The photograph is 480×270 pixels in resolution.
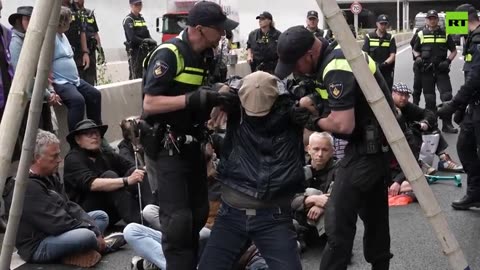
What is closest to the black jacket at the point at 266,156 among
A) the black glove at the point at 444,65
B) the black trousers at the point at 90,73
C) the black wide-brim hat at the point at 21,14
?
the black wide-brim hat at the point at 21,14

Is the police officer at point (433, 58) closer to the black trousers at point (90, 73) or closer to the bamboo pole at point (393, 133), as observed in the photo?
the black trousers at point (90, 73)

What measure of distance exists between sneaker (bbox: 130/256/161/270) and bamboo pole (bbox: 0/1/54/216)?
104 inches

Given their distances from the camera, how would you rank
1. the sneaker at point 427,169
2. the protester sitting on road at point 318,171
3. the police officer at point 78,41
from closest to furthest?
the protester sitting on road at point 318,171 → the sneaker at point 427,169 → the police officer at point 78,41

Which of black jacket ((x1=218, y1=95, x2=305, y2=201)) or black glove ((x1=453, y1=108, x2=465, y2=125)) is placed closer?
black jacket ((x1=218, y1=95, x2=305, y2=201))

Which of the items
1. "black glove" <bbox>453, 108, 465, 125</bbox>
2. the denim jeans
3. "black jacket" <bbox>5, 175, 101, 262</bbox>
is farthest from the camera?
"black glove" <bbox>453, 108, 465, 125</bbox>

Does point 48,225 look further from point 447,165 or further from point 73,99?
point 447,165

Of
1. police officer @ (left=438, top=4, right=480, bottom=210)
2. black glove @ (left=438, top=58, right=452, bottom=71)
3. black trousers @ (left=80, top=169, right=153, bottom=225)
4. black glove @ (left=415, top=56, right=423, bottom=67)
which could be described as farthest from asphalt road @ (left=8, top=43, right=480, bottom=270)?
black glove @ (left=415, top=56, right=423, bottom=67)

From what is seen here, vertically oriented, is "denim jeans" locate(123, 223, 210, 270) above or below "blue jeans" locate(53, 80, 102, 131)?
below

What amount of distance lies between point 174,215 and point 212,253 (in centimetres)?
33

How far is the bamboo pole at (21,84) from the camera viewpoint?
9.28 ft

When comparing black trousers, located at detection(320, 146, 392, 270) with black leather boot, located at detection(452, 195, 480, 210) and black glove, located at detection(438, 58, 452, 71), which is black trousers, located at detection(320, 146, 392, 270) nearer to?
black leather boot, located at detection(452, 195, 480, 210)

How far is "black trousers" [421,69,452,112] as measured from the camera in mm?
11781

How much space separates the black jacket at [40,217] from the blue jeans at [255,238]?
6.67 feet

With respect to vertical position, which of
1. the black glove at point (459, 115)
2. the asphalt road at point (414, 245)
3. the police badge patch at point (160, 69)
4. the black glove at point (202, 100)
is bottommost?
the asphalt road at point (414, 245)
